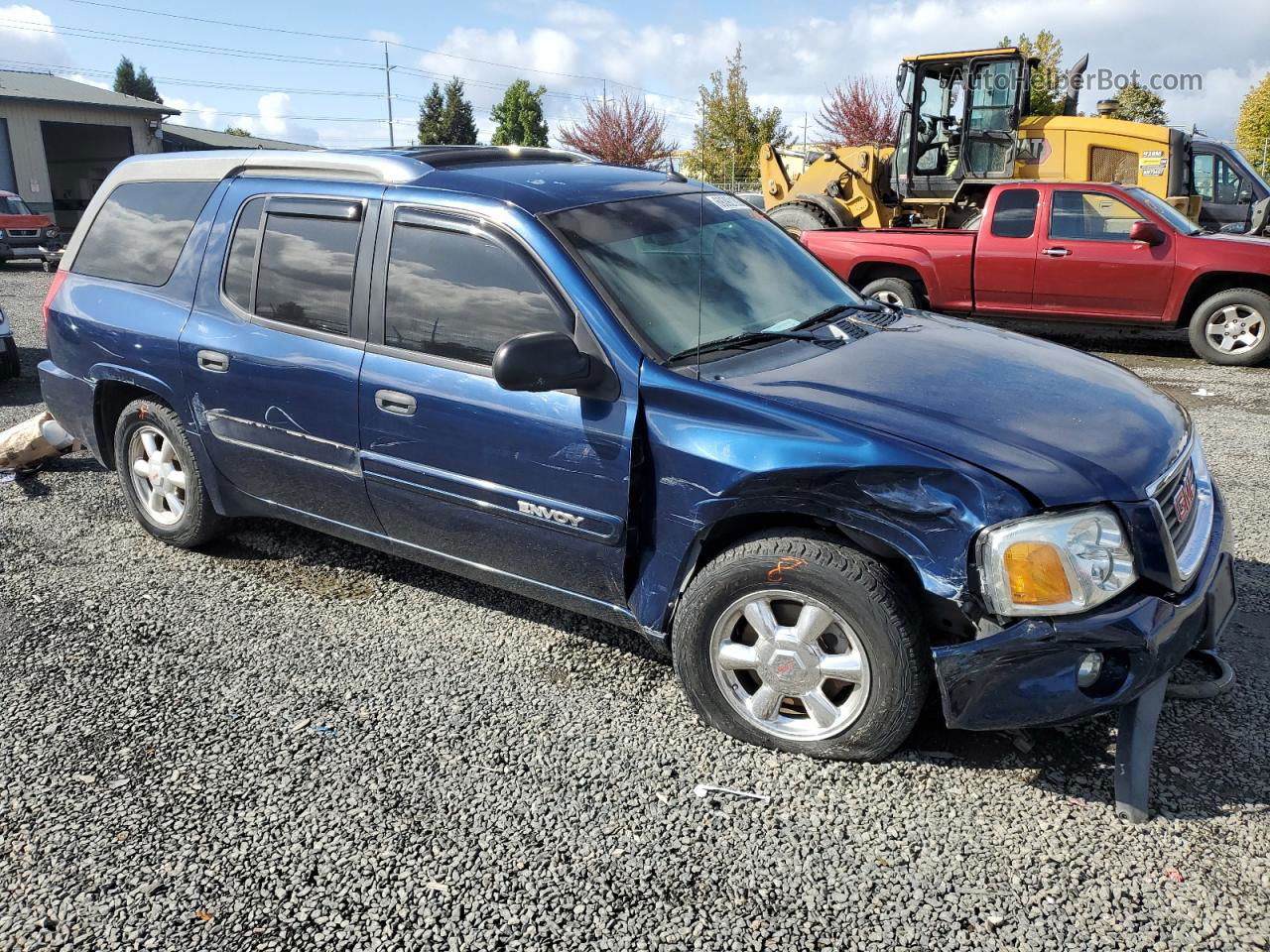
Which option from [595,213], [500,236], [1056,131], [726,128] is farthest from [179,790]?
[726,128]

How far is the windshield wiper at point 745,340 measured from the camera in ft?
10.5

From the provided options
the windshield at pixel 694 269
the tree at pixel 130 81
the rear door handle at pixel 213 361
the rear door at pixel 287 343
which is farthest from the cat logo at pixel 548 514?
the tree at pixel 130 81

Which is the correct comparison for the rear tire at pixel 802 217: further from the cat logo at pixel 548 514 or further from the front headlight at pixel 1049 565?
the front headlight at pixel 1049 565

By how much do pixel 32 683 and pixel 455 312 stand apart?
6.85 feet

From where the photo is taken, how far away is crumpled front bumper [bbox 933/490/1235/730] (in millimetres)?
2607

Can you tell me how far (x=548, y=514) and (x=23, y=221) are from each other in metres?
22.9

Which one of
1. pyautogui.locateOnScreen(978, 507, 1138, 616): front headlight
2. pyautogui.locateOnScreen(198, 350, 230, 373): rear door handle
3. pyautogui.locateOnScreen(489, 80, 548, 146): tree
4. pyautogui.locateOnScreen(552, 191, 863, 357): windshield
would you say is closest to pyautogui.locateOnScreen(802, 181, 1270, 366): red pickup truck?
pyautogui.locateOnScreen(552, 191, 863, 357): windshield

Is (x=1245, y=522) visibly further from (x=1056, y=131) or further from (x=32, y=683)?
(x=1056, y=131)

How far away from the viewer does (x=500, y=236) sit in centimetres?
343

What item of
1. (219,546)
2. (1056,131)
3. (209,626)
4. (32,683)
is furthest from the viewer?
(1056,131)

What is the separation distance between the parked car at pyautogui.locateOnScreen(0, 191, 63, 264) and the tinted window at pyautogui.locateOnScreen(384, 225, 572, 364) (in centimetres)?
2080

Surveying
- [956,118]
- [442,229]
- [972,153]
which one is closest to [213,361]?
[442,229]

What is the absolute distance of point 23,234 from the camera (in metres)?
21.3

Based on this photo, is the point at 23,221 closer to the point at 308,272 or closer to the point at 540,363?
the point at 308,272
